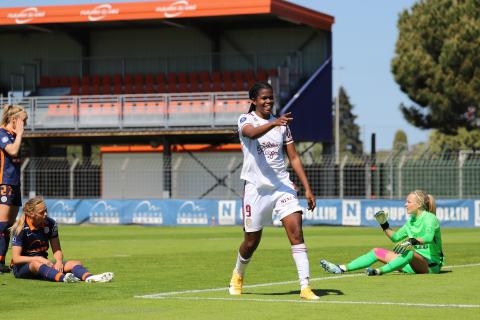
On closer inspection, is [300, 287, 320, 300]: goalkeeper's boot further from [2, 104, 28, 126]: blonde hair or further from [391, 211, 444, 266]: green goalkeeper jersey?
[2, 104, 28, 126]: blonde hair

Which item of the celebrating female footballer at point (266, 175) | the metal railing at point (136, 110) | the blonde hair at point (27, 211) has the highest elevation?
the metal railing at point (136, 110)

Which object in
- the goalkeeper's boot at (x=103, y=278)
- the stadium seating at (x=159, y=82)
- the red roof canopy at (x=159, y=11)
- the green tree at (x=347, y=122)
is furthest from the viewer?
the green tree at (x=347, y=122)

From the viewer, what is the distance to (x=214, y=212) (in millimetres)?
37844

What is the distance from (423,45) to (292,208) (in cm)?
4939

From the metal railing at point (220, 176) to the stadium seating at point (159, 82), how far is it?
303 centimetres

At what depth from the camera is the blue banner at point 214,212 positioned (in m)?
34.7

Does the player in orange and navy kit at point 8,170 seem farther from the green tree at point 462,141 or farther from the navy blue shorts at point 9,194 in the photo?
the green tree at point 462,141

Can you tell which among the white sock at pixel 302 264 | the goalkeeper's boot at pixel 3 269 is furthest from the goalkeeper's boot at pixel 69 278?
the white sock at pixel 302 264

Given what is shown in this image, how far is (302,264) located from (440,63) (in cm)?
4831

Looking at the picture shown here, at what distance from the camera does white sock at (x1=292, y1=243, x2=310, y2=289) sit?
1126 cm

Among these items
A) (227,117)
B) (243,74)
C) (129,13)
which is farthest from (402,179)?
(129,13)

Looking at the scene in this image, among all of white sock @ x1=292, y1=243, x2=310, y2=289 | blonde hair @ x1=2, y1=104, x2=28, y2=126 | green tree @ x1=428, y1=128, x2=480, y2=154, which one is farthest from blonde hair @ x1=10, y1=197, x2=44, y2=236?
green tree @ x1=428, y1=128, x2=480, y2=154

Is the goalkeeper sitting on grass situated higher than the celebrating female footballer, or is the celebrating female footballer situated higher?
the celebrating female footballer

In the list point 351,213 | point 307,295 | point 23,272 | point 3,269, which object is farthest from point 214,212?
point 307,295
